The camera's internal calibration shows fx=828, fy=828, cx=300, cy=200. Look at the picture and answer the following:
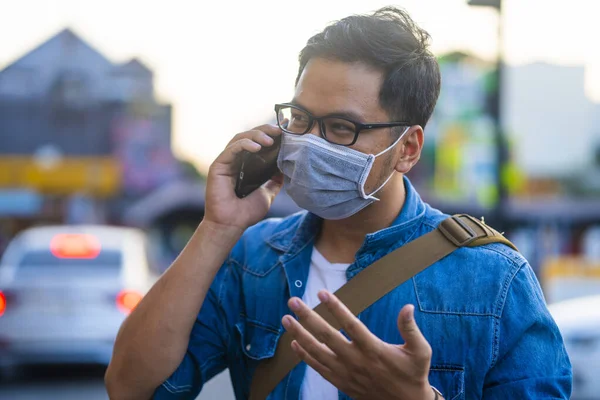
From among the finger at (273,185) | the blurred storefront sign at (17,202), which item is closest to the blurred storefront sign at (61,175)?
the blurred storefront sign at (17,202)

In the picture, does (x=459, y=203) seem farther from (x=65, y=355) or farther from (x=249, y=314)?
(x=249, y=314)

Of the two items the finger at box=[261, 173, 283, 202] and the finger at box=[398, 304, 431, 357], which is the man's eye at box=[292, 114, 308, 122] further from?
the finger at box=[398, 304, 431, 357]

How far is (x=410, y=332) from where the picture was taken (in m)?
1.79

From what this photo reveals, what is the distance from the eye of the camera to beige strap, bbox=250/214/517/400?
2326 mm


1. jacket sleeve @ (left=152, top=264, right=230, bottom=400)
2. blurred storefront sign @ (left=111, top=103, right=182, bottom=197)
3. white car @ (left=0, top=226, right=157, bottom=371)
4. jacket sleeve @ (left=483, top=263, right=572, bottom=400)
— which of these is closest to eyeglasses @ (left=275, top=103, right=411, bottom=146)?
jacket sleeve @ (left=152, top=264, right=230, bottom=400)

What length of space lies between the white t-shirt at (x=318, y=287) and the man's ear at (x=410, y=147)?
0.38 metres

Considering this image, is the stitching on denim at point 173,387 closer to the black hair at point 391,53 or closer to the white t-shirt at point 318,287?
the white t-shirt at point 318,287

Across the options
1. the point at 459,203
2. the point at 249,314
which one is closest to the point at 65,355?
the point at 249,314

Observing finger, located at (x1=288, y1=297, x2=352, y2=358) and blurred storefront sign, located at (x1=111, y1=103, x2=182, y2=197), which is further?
blurred storefront sign, located at (x1=111, y1=103, x2=182, y2=197)

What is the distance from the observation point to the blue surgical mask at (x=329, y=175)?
2.50 m

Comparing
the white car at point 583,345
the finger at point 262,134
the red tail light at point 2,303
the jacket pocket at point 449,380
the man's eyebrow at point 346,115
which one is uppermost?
the man's eyebrow at point 346,115

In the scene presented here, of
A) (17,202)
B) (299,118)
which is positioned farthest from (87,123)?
(299,118)

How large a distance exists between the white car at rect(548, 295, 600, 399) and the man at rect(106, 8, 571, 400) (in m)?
5.42

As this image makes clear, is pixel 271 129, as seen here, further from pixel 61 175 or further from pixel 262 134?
pixel 61 175
